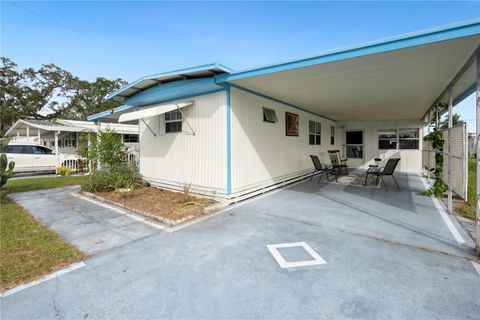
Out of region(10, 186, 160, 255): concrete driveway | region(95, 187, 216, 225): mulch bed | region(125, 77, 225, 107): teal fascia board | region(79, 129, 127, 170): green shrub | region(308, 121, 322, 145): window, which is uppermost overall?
region(125, 77, 225, 107): teal fascia board

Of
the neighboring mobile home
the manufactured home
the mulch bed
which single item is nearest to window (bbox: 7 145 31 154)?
the neighboring mobile home

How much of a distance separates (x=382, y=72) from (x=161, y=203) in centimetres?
516

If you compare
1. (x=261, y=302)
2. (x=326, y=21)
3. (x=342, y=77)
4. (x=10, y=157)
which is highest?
(x=326, y=21)

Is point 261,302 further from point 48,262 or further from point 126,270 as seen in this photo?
point 48,262

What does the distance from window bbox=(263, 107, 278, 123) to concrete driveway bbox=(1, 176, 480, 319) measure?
10.9 ft

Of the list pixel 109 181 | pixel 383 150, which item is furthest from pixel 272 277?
pixel 383 150

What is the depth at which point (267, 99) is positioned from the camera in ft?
20.8

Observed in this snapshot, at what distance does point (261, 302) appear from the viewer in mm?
1968

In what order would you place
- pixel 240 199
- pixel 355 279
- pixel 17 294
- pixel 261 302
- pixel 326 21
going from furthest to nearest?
1. pixel 326 21
2. pixel 240 199
3. pixel 355 279
4. pixel 17 294
5. pixel 261 302

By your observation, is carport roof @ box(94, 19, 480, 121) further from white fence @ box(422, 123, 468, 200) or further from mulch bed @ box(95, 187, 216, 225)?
mulch bed @ box(95, 187, 216, 225)

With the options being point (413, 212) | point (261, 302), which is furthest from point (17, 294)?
point (413, 212)

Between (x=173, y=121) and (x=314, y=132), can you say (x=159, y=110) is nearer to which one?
(x=173, y=121)

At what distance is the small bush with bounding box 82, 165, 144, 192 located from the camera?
638cm

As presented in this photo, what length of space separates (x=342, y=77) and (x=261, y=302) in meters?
4.18
